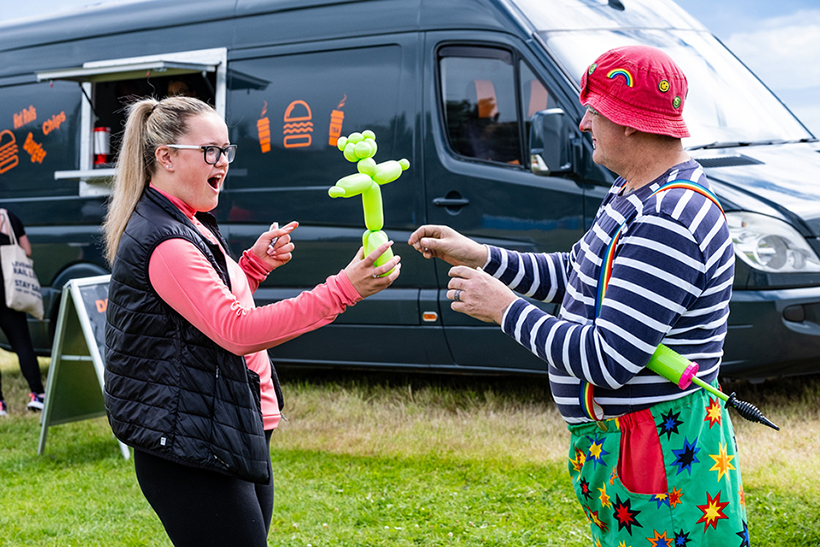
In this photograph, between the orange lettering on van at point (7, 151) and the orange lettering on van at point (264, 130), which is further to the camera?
the orange lettering on van at point (7, 151)

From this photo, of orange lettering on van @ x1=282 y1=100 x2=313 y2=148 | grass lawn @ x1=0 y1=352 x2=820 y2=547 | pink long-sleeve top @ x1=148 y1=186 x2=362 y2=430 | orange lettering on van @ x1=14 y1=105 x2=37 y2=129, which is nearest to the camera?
pink long-sleeve top @ x1=148 y1=186 x2=362 y2=430

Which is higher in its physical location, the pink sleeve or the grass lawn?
the pink sleeve

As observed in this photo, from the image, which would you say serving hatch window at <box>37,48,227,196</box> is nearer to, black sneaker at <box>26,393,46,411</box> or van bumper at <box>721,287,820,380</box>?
black sneaker at <box>26,393,46,411</box>

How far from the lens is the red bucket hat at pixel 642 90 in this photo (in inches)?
80.6

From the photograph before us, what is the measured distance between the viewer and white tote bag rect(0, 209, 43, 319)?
6.54 metres

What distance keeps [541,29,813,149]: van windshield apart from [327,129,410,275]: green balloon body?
312 cm

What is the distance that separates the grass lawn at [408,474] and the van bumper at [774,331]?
1.29 ft

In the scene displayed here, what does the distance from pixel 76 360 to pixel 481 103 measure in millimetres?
3138

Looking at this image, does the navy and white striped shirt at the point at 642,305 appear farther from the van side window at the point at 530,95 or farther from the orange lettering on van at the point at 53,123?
the orange lettering on van at the point at 53,123

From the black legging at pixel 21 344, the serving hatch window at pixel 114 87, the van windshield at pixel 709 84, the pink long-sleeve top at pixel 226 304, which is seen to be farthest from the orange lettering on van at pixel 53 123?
the pink long-sleeve top at pixel 226 304

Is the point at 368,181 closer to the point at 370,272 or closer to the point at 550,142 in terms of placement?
the point at 370,272

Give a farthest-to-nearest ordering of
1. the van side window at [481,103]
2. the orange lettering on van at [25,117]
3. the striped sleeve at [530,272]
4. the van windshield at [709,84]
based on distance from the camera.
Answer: the orange lettering on van at [25,117] < the van side window at [481,103] < the van windshield at [709,84] < the striped sleeve at [530,272]

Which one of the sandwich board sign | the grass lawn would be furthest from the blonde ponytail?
the sandwich board sign

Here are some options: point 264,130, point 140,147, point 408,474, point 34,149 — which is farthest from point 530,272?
point 34,149
